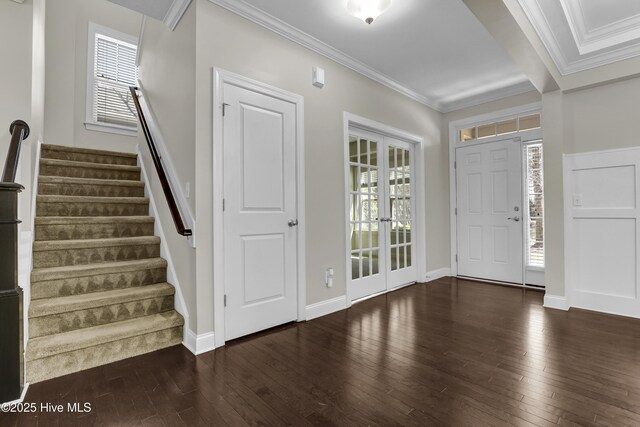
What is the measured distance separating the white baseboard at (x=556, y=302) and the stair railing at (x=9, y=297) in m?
4.32

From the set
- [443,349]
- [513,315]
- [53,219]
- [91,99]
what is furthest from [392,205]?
[91,99]

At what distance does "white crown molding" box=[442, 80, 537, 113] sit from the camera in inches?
167

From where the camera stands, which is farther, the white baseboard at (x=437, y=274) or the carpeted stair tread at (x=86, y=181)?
the white baseboard at (x=437, y=274)

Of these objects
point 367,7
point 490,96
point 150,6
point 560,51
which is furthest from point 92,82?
point 560,51

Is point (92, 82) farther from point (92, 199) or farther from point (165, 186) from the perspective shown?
point (165, 186)

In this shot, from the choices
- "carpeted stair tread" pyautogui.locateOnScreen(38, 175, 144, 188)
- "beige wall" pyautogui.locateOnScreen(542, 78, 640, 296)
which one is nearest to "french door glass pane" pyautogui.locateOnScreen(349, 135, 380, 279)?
"beige wall" pyautogui.locateOnScreen(542, 78, 640, 296)

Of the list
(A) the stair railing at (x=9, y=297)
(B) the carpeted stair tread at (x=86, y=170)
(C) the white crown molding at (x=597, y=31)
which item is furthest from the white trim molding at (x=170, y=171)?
(C) the white crown molding at (x=597, y=31)

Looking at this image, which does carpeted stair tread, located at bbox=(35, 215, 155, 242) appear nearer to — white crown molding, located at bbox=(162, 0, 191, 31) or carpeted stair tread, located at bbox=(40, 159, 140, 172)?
carpeted stair tread, located at bbox=(40, 159, 140, 172)

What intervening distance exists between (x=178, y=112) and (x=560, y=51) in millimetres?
3604

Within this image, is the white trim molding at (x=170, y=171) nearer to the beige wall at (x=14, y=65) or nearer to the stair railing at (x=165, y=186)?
the stair railing at (x=165, y=186)

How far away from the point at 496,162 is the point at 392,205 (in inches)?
64.1

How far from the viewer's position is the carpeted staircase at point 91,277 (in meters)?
2.14

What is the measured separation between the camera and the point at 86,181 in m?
3.30

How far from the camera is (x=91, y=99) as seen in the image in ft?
15.4
